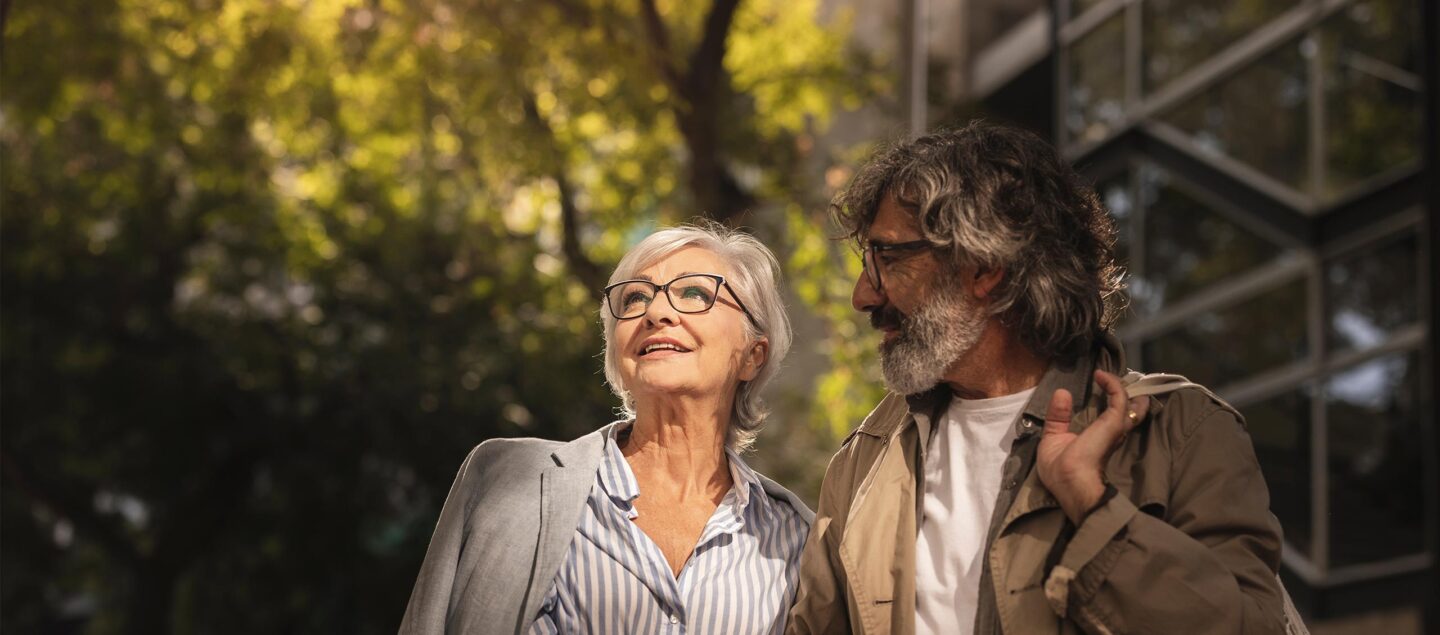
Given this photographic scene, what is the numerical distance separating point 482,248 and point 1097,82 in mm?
5414

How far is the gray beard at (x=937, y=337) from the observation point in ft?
9.10

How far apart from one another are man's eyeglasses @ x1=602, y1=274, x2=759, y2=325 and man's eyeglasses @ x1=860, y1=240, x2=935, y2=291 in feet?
1.69

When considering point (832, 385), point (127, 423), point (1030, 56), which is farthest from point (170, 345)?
point (1030, 56)

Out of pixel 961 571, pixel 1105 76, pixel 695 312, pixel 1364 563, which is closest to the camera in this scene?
pixel 961 571

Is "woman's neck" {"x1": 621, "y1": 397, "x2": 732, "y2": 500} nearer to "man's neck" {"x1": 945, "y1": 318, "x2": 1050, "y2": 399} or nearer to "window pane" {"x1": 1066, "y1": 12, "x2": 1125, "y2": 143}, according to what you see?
"man's neck" {"x1": 945, "y1": 318, "x2": 1050, "y2": 399}

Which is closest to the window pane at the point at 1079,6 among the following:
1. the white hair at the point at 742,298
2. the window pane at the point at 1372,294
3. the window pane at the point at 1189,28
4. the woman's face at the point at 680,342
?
the window pane at the point at 1189,28

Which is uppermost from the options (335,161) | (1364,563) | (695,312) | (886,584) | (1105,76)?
(1105,76)

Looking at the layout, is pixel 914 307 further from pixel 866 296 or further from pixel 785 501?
pixel 785 501

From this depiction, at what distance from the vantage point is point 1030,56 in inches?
505

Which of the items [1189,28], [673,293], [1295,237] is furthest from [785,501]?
[1189,28]

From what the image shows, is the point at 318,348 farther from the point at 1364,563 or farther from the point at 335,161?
the point at 1364,563

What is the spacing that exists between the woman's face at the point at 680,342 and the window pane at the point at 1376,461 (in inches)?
293

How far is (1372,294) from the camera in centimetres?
984

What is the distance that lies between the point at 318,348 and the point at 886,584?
9033 mm
